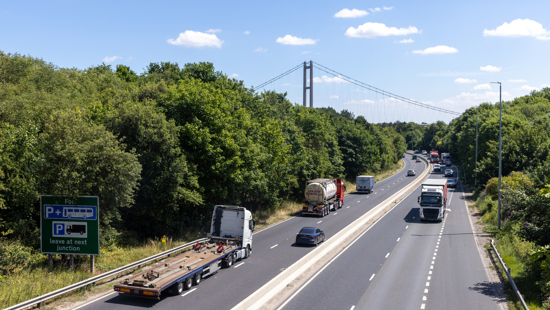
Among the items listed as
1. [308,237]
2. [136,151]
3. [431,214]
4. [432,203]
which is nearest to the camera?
[136,151]

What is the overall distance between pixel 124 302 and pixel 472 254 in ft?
75.6

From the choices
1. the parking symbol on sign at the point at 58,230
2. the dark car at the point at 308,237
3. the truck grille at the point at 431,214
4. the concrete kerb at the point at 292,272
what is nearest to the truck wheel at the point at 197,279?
the concrete kerb at the point at 292,272

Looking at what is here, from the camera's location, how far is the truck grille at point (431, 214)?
3929 centimetres

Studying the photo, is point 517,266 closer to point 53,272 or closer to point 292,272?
point 292,272

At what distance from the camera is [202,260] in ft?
66.7

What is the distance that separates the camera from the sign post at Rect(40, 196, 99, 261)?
19.5m

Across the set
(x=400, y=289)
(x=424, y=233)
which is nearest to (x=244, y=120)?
(x=424, y=233)

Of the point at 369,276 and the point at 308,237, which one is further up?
the point at 308,237

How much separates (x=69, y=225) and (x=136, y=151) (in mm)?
7624

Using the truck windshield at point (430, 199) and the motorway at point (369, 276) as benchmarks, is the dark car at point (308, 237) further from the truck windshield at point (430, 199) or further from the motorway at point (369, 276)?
the truck windshield at point (430, 199)

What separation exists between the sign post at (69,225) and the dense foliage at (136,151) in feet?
2.29

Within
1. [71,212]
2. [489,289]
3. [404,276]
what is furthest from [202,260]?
[489,289]

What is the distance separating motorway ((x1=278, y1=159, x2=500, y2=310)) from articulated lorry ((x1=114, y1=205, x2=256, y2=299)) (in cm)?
485

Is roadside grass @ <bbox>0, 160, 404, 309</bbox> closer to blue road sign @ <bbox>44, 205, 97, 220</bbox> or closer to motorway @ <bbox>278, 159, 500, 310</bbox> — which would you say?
blue road sign @ <bbox>44, 205, 97, 220</bbox>
